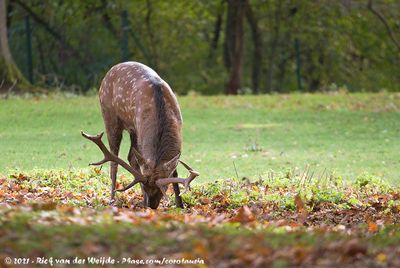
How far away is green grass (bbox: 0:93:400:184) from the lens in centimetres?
1517

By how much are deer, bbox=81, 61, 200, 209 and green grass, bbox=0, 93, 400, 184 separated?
7.41ft

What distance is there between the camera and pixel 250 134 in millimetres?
19016

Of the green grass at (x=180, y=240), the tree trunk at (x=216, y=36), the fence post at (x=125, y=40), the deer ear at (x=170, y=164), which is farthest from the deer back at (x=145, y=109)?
the tree trunk at (x=216, y=36)

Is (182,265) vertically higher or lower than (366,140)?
higher

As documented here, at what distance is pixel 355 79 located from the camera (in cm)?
3619

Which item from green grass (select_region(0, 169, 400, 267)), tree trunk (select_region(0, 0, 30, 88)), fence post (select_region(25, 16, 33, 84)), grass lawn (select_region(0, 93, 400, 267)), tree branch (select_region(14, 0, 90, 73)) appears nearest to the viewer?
green grass (select_region(0, 169, 400, 267))

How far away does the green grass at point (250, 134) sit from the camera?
1517 centimetres

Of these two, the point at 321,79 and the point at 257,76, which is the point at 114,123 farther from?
the point at 321,79

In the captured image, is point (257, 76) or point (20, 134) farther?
point (257, 76)

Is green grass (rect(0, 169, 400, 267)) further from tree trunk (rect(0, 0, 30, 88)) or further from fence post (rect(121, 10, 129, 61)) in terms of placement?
fence post (rect(121, 10, 129, 61))

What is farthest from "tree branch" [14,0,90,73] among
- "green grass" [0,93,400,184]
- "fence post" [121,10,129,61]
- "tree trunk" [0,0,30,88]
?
"green grass" [0,93,400,184]

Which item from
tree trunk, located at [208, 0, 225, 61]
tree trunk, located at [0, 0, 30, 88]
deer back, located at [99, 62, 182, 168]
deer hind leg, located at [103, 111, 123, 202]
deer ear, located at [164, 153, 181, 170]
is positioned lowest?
tree trunk, located at [208, 0, 225, 61]

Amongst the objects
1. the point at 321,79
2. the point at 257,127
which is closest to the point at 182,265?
the point at 257,127

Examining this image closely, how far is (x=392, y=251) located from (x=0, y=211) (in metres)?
2.70
